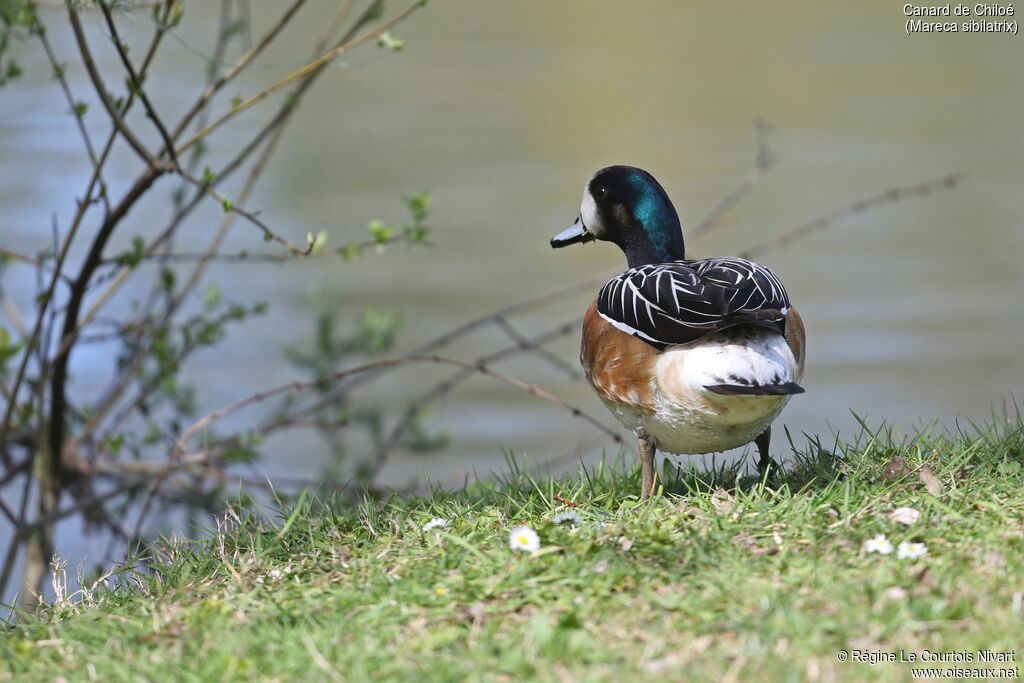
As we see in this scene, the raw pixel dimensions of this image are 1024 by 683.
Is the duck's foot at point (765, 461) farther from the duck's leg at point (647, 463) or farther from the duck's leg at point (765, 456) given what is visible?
the duck's leg at point (647, 463)

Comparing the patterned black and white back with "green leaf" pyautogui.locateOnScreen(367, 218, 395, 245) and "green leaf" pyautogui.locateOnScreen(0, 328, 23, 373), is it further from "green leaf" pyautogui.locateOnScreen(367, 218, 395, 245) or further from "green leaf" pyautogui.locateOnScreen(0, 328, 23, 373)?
"green leaf" pyautogui.locateOnScreen(0, 328, 23, 373)

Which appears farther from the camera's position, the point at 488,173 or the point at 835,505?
the point at 488,173

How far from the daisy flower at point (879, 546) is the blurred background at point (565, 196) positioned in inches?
115

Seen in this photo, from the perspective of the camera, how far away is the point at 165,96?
1764 centimetres

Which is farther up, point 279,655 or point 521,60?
point 521,60

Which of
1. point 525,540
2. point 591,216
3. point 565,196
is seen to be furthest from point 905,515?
point 565,196

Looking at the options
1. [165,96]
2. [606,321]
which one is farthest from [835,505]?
[165,96]

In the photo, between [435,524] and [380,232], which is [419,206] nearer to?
[380,232]

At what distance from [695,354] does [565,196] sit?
10088mm

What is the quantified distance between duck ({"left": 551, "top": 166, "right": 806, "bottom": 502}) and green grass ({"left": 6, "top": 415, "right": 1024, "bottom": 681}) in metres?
0.25

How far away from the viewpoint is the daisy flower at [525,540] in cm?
345

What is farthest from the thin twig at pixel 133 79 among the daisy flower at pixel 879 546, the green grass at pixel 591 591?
the daisy flower at pixel 879 546

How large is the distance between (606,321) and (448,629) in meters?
1.50

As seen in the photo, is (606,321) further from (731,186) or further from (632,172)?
(731,186)
